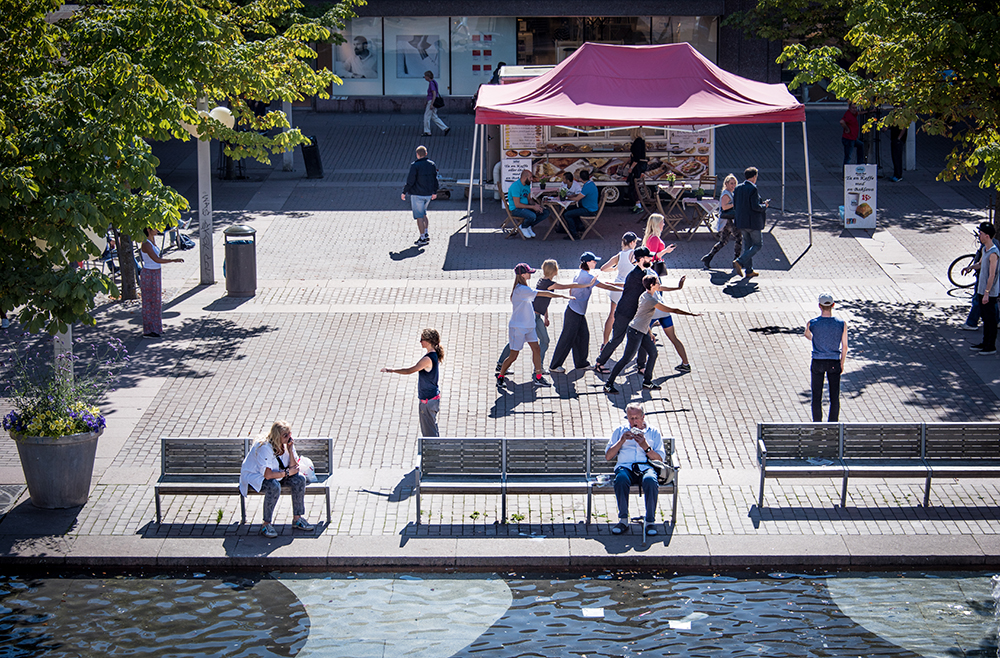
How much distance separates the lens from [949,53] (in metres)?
15.0

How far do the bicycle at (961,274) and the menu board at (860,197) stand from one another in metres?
3.14

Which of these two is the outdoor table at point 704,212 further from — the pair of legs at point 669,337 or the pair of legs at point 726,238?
the pair of legs at point 669,337

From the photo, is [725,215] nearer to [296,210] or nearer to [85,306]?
[296,210]

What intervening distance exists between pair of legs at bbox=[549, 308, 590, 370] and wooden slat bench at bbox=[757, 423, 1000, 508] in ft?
11.6

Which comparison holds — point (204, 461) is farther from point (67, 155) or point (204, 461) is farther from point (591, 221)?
point (591, 221)

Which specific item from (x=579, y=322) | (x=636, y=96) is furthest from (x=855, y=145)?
(x=579, y=322)

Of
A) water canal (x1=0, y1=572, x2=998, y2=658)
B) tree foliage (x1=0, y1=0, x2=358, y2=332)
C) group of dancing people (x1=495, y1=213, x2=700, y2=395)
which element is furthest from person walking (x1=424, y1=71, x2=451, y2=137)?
water canal (x1=0, y1=572, x2=998, y2=658)

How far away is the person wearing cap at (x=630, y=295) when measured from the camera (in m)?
12.6

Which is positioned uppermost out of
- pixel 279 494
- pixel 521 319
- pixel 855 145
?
pixel 855 145

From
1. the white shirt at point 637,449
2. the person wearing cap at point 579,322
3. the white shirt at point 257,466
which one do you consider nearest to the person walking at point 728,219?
the person wearing cap at point 579,322

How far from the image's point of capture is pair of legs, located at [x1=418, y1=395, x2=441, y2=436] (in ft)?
34.5

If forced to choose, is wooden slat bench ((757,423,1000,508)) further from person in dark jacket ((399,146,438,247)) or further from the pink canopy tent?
person in dark jacket ((399,146,438,247))

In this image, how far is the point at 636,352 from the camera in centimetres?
1280

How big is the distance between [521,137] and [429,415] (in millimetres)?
11943
